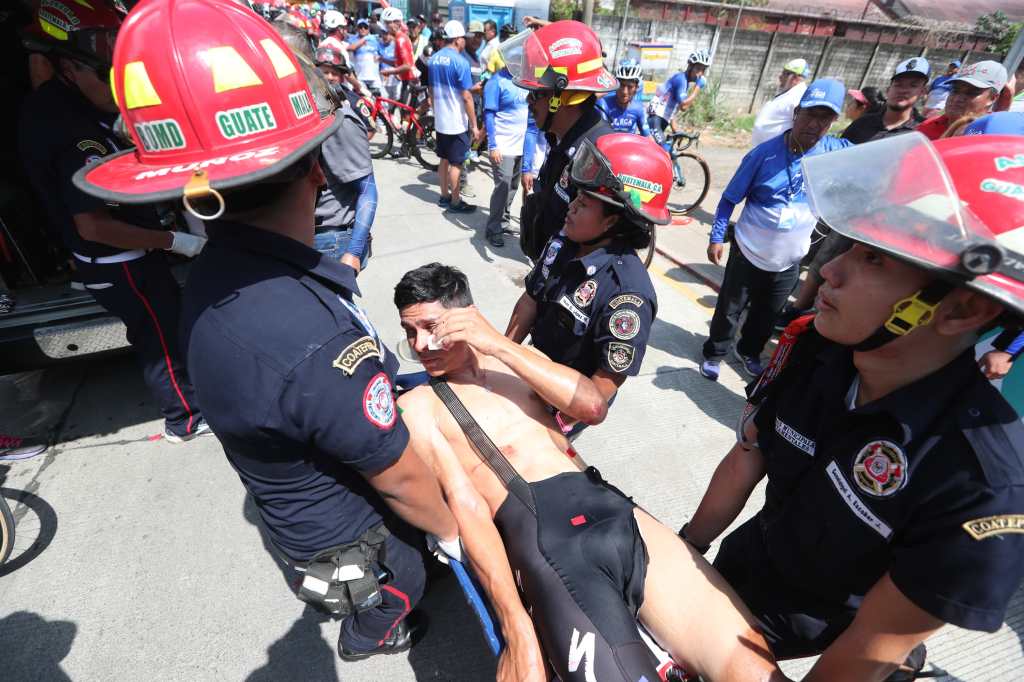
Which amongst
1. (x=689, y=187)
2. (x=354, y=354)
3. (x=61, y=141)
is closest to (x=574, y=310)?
(x=354, y=354)

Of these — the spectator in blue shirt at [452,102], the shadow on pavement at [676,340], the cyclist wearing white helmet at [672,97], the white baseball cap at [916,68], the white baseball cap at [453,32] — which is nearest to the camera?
the white baseball cap at [916,68]

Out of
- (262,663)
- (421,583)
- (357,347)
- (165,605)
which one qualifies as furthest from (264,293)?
(165,605)

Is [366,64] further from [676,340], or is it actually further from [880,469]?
[880,469]

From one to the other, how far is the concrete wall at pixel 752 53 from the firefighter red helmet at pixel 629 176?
14.2 metres

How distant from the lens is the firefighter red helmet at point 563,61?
291 cm

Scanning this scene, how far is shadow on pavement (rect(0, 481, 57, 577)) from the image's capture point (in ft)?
7.96

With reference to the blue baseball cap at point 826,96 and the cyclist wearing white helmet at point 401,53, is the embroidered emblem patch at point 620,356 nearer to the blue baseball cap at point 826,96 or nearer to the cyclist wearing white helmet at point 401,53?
the blue baseball cap at point 826,96

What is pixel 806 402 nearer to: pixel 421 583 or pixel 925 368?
pixel 925 368

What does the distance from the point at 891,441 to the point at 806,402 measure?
260mm

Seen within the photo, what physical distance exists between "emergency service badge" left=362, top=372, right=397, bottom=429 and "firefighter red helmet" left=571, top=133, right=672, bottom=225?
4.22ft

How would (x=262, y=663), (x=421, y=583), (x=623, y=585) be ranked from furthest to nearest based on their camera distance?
1. (x=262, y=663)
2. (x=421, y=583)
3. (x=623, y=585)

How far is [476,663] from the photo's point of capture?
2.15 metres

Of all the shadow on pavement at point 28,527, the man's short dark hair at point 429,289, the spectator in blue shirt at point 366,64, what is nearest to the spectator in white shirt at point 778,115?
the man's short dark hair at point 429,289

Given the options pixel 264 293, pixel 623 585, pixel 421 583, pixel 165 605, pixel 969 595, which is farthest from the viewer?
pixel 165 605
